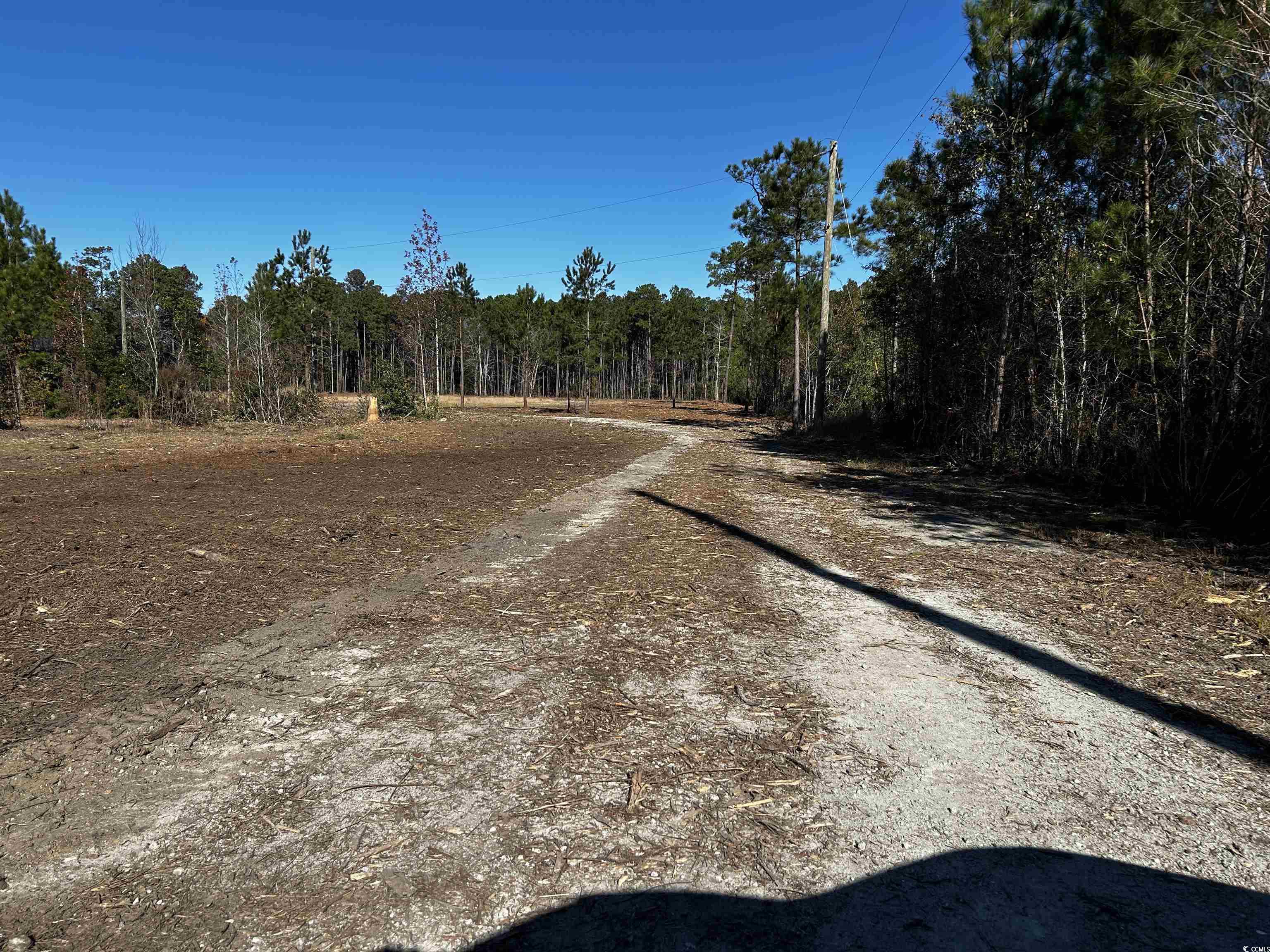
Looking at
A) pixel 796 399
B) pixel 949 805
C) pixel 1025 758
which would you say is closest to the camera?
pixel 949 805

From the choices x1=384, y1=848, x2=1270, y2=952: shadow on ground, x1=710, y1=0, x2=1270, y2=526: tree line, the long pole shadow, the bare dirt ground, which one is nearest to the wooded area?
x1=710, y1=0, x2=1270, y2=526: tree line

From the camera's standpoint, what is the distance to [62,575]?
5.12 meters

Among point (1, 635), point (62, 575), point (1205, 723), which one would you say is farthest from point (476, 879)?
point (62, 575)

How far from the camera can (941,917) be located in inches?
81.8

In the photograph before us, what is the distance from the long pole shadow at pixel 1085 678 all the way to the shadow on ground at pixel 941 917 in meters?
1.25

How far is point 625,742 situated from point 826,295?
18.4 metres

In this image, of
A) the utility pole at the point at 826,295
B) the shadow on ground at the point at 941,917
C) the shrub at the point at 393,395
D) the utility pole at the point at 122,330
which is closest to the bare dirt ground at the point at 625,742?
the shadow on ground at the point at 941,917

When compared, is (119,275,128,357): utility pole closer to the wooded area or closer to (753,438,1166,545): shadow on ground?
the wooded area

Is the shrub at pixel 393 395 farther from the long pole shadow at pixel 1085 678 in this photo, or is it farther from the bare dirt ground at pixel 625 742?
the long pole shadow at pixel 1085 678

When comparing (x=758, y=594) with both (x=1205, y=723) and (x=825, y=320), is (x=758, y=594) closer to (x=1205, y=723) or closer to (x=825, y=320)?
(x=1205, y=723)

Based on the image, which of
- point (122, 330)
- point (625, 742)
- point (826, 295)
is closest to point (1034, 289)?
point (826, 295)

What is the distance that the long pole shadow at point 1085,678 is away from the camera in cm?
315

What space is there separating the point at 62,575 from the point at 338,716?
135 inches

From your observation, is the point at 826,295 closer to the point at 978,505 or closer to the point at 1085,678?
the point at 978,505
